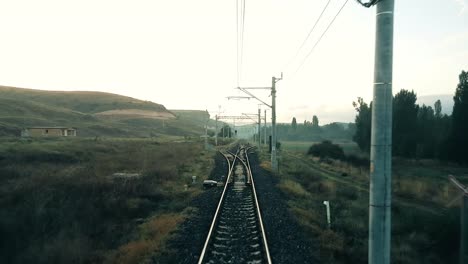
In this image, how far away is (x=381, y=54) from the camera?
16.9ft

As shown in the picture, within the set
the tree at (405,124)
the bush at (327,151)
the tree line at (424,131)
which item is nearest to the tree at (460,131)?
the tree line at (424,131)

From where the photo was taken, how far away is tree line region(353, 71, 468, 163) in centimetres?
5331

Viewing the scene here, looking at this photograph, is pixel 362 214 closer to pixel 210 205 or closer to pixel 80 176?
pixel 210 205

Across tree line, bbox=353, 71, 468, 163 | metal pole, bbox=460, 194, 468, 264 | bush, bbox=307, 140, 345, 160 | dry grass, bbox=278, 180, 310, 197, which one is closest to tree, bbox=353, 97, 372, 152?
tree line, bbox=353, 71, 468, 163

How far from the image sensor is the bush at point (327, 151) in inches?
2404

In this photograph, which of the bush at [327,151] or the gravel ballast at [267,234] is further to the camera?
the bush at [327,151]

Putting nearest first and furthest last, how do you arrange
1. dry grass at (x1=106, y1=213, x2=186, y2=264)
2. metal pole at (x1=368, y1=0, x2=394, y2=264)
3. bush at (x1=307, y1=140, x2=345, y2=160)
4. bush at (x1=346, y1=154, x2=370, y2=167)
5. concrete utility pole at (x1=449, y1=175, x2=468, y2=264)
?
1. metal pole at (x1=368, y1=0, x2=394, y2=264)
2. concrete utility pole at (x1=449, y1=175, x2=468, y2=264)
3. dry grass at (x1=106, y1=213, x2=186, y2=264)
4. bush at (x1=346, y1=154, x2=370, y2=167)
5. bush at (x1=307, y1=140, x2=345, y2=160)

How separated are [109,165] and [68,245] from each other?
19470mm

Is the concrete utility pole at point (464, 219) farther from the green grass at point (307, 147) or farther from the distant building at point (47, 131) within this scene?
the distant building at point (47, 131)

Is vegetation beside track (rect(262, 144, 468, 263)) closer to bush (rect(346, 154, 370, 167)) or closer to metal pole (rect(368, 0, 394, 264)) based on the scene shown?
metal pole (rect(368, 0, 394, 264))

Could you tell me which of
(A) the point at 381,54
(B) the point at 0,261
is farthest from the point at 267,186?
(A) the point at 381,54

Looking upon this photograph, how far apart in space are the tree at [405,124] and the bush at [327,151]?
39.1ft

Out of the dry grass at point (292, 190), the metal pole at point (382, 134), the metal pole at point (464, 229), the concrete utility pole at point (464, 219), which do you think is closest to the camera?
the metal pole at point (382, 134)

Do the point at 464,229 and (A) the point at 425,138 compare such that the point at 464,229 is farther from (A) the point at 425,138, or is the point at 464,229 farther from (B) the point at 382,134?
(A) the point at 425,138
